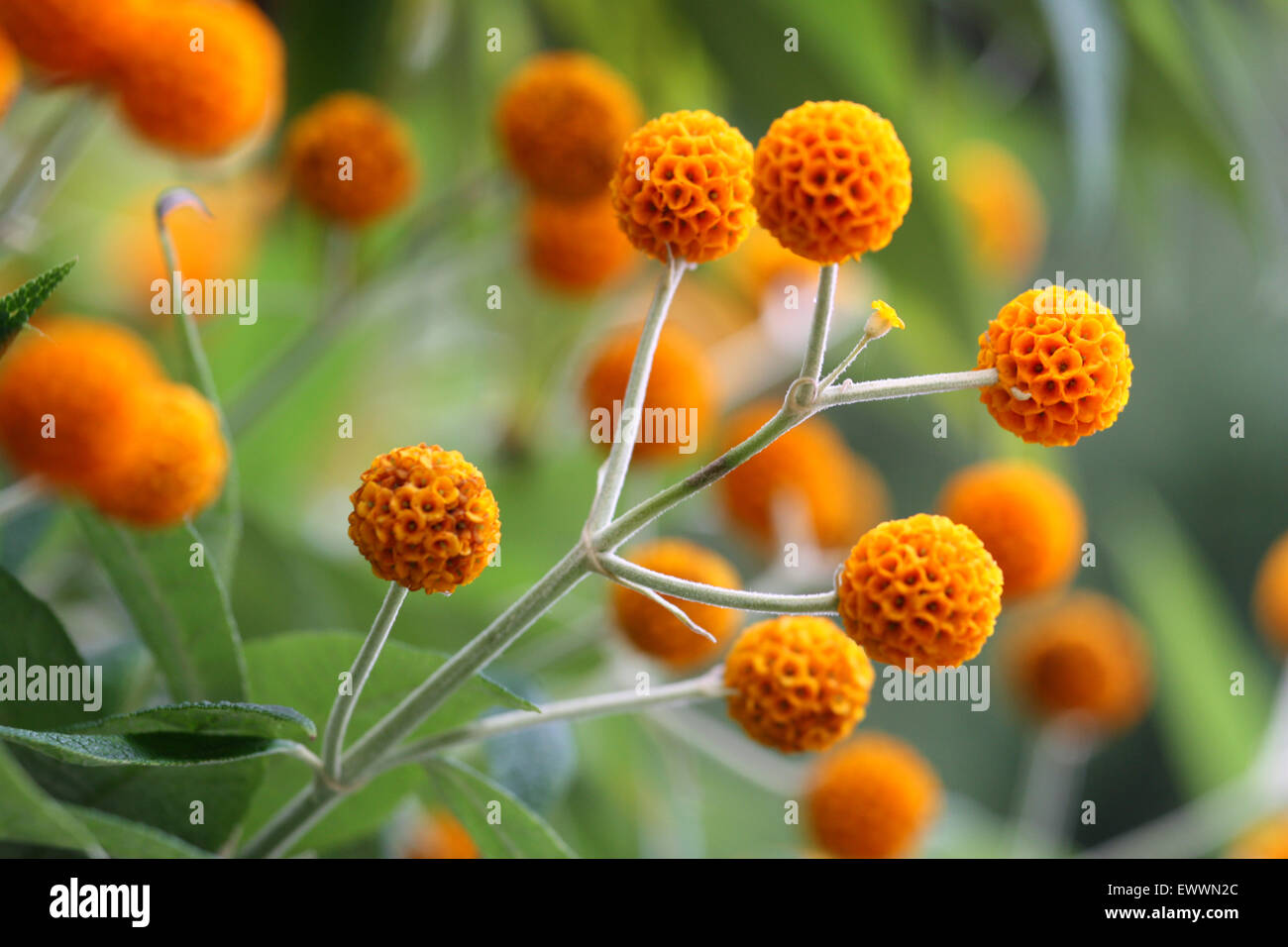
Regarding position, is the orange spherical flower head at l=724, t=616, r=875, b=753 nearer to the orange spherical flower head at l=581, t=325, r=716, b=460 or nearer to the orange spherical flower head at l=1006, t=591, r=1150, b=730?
the orange spherical flower head at l=581, t=325, r=716, b=460

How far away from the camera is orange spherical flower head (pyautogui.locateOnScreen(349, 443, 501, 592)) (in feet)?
0.98

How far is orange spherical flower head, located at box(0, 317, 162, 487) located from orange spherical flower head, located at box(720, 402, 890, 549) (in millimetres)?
320

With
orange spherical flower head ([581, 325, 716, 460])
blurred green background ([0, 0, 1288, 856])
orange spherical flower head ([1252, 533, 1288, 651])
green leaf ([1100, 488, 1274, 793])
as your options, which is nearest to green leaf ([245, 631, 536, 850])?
blurred green background ([0, 0, 1288, 856])

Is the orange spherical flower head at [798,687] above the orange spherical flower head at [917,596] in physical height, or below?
below

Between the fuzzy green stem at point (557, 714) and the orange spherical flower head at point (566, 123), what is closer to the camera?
the fuzzy green stem at point (557, 714)

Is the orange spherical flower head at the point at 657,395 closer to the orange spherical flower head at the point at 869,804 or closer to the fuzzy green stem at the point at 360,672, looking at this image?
the orange spherical flower head at the point at 869,804

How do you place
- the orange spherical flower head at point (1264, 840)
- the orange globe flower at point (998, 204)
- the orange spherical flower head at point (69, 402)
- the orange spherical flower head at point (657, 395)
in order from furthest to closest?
the orange globe flower at point (998, 204) → the orange spherical flower head at point (1264, 840) → the orange spherical flower head at point (657, 395) → the orange spherical flower head at point (69, 402)

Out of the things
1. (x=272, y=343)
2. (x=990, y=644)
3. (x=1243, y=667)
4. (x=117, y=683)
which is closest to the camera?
(x=117, y=683)

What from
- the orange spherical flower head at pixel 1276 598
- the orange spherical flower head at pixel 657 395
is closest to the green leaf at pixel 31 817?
the orange spherical flower head at pixel 657 395

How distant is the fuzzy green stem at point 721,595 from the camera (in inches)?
11.9

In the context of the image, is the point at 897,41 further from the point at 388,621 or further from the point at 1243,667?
the point at 1243,667

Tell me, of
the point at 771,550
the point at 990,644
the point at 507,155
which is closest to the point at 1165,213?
the point at 990,644

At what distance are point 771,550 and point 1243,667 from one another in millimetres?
825
